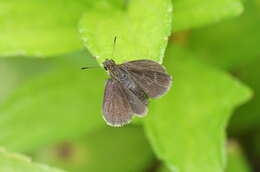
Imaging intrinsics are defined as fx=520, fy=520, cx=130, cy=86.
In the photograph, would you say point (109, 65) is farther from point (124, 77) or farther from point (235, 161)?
point (235, 161)

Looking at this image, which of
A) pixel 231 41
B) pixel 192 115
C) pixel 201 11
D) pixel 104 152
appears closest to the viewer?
pixel 201 11

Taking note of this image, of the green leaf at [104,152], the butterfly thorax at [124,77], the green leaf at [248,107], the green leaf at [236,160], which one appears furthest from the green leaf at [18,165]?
the green leaf at [248,107]

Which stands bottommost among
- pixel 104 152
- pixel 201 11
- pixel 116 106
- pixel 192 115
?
pixel 104 152

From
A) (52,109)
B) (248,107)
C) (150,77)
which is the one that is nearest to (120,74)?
(150,77)

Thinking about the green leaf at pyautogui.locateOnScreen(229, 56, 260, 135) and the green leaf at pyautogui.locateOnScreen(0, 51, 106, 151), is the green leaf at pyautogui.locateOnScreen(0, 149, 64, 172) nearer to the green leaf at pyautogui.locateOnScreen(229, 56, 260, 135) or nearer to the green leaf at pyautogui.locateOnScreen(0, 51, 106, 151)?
the green leaf at pyautogui.locateOnScreen(0, 51, 106, 151)

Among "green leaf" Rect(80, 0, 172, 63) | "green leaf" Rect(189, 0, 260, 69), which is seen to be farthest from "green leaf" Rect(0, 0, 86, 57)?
"green leaf" Rect(189, 0, 260, 69)

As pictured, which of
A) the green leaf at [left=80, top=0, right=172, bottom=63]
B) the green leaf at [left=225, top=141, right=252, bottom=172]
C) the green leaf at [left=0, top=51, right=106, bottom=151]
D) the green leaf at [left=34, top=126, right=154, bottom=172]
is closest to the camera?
the green leaf at [left=80, top=0, right=172, bottom=63]

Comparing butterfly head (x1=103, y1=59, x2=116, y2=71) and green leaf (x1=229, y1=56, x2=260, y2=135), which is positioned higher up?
butterfly head (x1=103, y1=59, x2=116, y2=71)

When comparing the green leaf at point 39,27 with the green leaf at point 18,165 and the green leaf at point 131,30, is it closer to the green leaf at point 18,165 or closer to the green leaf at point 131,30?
the green leaf at point 131,30

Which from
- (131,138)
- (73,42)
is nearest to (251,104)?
(131,138)
